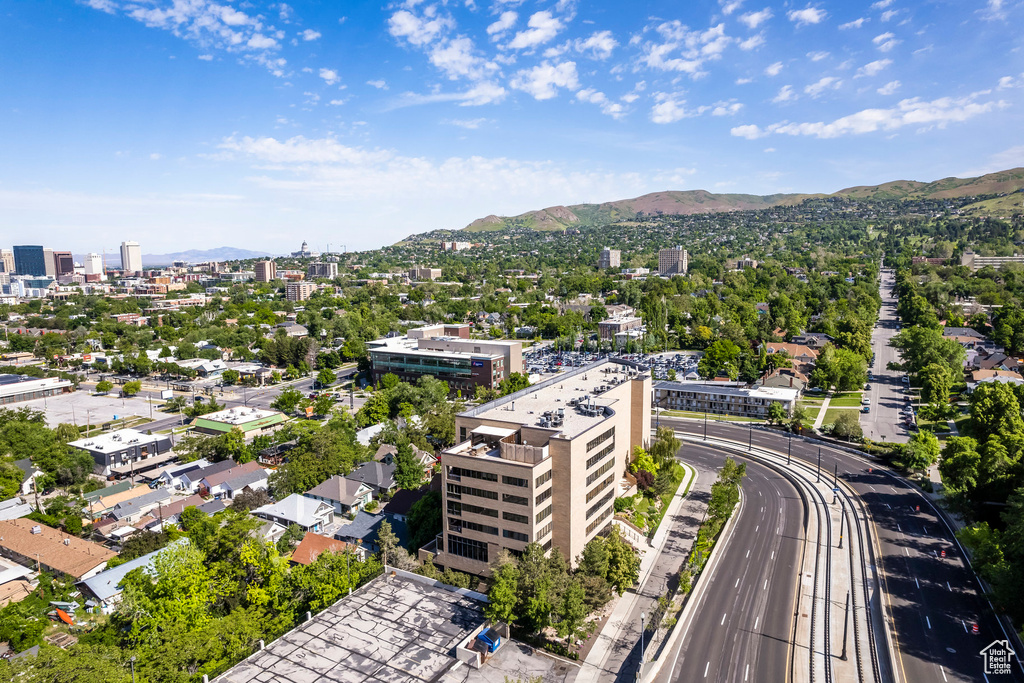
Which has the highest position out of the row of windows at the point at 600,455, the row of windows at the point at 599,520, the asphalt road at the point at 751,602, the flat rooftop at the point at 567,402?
the flat rooftop at the point at 567,402

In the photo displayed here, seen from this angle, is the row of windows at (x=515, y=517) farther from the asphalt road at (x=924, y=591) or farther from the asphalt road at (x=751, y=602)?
the asphalt road at (x=924, y=591)

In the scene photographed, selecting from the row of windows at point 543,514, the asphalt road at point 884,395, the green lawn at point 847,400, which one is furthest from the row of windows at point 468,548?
the green lawn at point 847,400

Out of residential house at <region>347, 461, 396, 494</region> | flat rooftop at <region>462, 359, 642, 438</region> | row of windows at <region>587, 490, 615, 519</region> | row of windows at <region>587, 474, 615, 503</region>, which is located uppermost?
flat rooftop at <region>462, 359, 642, 438</region>

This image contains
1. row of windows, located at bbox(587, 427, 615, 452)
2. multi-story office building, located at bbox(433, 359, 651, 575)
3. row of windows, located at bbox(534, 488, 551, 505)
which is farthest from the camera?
row of windows, located at bbox(587, 427, 615, 452)

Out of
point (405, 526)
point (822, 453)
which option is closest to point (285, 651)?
point (405, 526)

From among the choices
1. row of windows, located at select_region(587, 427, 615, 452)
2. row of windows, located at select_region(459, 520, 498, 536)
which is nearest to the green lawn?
row of windows, located at select_region(587, 427, 615, 452)

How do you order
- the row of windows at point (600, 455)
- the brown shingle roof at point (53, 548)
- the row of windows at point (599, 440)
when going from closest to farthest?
the row of windows at point (599, 440), the row of windows at point (600, 455), the brown shingle roof at point (53, 548)

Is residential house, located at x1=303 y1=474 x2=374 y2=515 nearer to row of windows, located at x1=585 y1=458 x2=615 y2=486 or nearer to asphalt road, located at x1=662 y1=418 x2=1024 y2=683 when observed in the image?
row of windows, located at x1=585 y1=458 x2=615 y2=486
